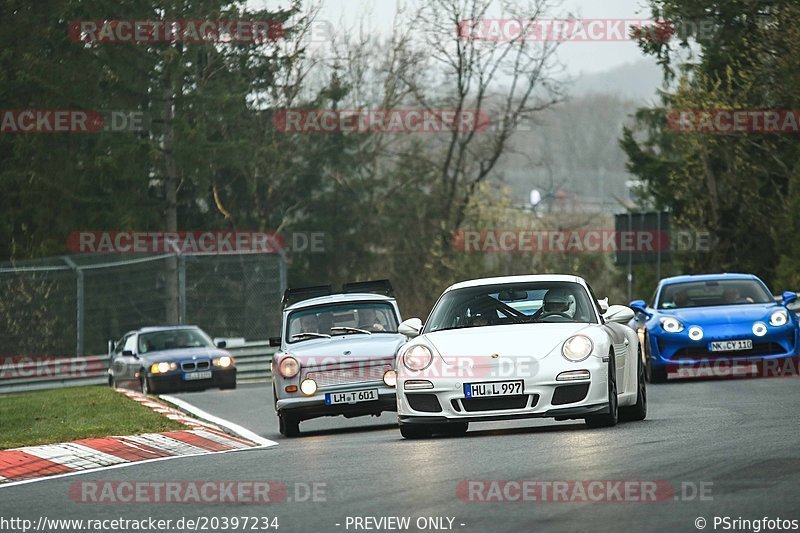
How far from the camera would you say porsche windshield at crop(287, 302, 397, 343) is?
1747cm

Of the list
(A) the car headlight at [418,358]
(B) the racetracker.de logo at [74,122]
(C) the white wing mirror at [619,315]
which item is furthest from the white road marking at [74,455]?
(B) the racetracker.de logo at [74,122]

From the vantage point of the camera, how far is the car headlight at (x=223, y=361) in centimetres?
2830

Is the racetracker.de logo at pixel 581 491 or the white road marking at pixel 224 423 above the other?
the racetracker.de logo at pixel 581 491

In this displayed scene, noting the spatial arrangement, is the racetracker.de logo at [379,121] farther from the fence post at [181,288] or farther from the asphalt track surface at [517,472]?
the asphalt track surface at [517,472]

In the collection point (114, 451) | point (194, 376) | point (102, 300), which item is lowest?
point (194, 376)

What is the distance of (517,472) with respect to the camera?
9906mm

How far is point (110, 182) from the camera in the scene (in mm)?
49219

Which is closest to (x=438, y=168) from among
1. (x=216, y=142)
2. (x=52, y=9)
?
(x=216, y=142)

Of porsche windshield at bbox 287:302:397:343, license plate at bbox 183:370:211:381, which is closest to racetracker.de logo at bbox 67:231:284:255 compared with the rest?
license plate at bbox 183:370:211:381

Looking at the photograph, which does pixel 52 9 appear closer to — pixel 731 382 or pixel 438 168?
pixel 438 168

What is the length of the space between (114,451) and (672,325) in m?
9.38

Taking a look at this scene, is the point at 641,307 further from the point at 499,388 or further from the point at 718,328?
the point at 499,388

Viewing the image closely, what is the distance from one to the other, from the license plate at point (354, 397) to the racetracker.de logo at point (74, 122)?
3343 centimetres

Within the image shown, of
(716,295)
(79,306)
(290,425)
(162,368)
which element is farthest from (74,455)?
(79,306)
